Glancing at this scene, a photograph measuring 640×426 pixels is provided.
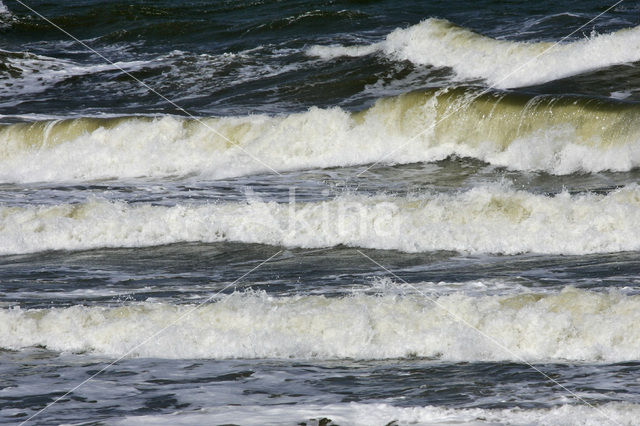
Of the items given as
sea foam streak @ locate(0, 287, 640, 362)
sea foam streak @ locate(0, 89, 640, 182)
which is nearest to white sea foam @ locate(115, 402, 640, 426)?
sea foam streak @ locate(0, 287, 640, 362)

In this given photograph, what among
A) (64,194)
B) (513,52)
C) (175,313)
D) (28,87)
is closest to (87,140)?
(64,194)

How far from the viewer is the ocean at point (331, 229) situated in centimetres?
541

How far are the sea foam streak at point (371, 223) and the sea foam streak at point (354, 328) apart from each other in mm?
2437

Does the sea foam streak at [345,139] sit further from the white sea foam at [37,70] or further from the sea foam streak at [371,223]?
the white sea foam at [37,70]

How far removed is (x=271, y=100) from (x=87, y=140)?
3409 millimetres

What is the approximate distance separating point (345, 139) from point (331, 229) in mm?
4326

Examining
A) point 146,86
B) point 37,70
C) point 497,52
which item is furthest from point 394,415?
point 37,70

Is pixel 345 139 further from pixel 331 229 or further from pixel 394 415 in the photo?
pixel 394 415

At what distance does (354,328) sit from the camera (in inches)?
251

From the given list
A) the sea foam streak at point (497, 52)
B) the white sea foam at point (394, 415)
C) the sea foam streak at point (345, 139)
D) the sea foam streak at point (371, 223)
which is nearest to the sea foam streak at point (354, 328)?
the white sea foam at point (394, 415)

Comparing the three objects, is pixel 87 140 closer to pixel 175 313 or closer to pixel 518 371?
pixel 175 313

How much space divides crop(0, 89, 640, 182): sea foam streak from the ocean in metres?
0.04

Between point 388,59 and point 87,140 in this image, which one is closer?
point 87,140

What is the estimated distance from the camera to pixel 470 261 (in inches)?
334
